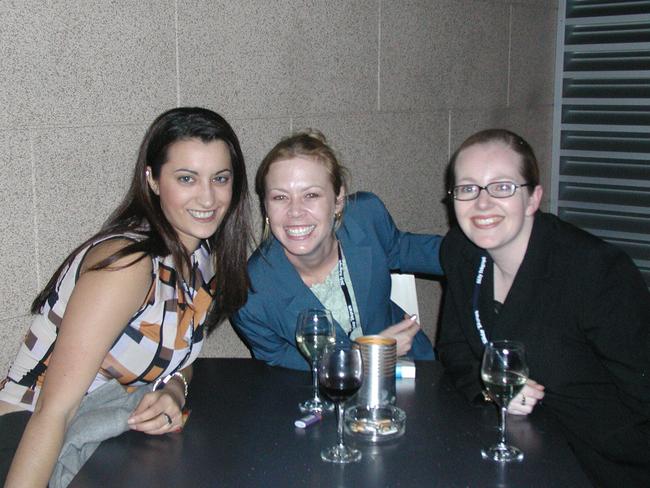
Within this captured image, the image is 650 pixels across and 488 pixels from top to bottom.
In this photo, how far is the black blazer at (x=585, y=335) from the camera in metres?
1.81

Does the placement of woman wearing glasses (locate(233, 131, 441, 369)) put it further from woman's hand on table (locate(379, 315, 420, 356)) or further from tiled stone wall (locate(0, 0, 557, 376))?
tiled stone wall (locate(0, 0, 557, 376))

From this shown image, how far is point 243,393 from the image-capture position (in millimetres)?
1815

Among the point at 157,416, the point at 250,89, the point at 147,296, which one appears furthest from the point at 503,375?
the point at 250,89

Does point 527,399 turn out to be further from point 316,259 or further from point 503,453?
point 316,259

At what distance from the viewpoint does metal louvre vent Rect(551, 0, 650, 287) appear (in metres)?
4.01

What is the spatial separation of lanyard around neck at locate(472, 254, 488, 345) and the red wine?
24.4 inches

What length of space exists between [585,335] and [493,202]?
404 mm

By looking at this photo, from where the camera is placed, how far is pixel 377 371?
165 cm

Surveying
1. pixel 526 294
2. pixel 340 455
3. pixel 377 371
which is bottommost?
pixel 340 455

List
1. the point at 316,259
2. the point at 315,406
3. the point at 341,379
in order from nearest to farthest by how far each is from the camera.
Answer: the point at 341,379
the point at 315,406
the point at 316,259

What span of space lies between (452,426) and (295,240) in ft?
2.56

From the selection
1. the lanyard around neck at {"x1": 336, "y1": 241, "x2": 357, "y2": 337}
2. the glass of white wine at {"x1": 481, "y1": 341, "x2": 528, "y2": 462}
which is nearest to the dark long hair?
the lanyard around neck at {"x1": 336, "y1": 241, "x2": 357, "y2": 337}

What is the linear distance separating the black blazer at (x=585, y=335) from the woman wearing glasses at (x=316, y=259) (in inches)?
13.3

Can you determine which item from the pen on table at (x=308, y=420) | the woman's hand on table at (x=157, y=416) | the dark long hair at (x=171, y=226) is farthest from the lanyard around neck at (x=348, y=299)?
the woman's hand on table at (x=157, y=416)
